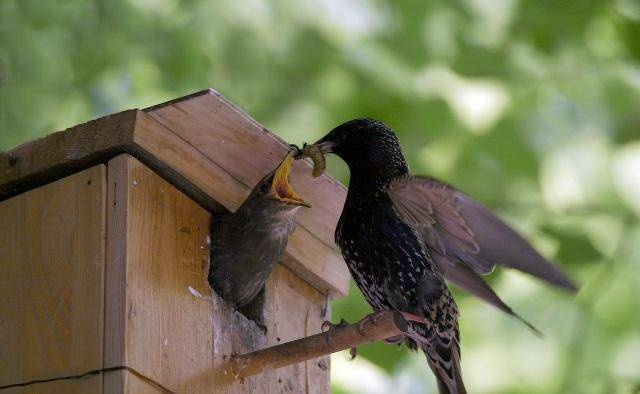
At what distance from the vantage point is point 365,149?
3.42 meters

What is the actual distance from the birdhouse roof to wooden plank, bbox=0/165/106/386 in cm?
6

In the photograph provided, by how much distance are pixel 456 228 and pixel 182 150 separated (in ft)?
2.98

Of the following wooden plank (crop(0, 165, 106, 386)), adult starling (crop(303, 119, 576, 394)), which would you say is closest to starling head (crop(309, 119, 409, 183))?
adult starling (crop(303, 119, 576, 394))

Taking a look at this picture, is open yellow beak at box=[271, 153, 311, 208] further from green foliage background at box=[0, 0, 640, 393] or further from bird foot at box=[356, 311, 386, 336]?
green foliage background at box=[0, 0, 640, 393]

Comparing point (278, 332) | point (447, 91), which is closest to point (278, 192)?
point (278, 332)

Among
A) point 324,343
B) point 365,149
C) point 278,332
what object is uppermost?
point 365,149

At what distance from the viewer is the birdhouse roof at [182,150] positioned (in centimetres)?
273

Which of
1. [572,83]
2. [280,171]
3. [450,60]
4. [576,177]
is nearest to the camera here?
[280,171]

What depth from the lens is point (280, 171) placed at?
2.95m

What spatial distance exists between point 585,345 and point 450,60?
1244 mm

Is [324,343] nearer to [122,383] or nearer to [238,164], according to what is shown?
[122,383]

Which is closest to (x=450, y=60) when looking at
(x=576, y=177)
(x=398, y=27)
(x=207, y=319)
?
(x=398, y=27)

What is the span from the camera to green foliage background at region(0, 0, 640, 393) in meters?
4.26

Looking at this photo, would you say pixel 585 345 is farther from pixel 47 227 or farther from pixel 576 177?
pixel 47 227
